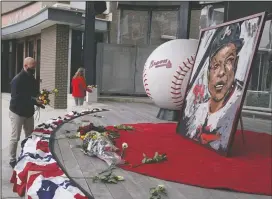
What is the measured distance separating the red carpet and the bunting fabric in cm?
97

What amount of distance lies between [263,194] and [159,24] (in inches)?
664

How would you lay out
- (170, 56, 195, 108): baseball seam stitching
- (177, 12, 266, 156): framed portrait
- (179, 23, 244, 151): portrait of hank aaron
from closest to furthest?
(177, 12, 266, 156): framed portrait
(179, 23, 244, 151): portrait of hank aaron
(170, 56, 195, 108): baseball seam stitching

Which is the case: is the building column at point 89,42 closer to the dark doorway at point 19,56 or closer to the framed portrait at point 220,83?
the framed portrait at point 220,83

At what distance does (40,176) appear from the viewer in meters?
3.60

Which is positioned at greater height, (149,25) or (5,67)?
(149,25)

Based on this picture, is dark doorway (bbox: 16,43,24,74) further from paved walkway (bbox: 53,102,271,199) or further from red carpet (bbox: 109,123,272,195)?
paved walkway (bbox: 53,102,271,199)

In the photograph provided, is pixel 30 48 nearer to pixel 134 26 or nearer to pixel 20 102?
pixel 134 26

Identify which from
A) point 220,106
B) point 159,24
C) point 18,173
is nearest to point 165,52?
point 220,106

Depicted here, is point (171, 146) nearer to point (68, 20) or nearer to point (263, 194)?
point (263, 194)

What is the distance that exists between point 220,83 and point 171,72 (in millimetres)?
2090

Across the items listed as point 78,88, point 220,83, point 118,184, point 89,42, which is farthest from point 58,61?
point 118,184

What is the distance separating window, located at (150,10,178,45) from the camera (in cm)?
1944

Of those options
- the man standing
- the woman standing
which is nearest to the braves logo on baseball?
the man standing

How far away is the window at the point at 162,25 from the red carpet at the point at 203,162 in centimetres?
1365
